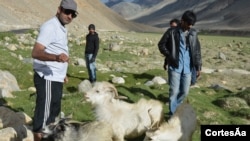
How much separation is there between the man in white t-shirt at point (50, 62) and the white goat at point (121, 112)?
1212 millimetres

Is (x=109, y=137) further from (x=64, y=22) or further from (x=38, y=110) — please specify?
(x=64, y=22)

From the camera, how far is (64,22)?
273 inches

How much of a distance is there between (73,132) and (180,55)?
13.8ft

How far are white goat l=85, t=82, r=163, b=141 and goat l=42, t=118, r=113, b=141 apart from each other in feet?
3.37

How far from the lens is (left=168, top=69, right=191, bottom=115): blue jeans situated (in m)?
10.4

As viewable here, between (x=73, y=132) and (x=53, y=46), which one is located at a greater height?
(x=53, y=46)

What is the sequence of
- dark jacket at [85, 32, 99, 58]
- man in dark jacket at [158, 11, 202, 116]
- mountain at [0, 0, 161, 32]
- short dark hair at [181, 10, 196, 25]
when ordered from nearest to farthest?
short dark hair at [181, 10, 196, 25] < man in dark jacket at [158, 11, 202, 116] < dark jacket at [85, 32, 99, 58] < mountain at [0, 0, 161, 32]

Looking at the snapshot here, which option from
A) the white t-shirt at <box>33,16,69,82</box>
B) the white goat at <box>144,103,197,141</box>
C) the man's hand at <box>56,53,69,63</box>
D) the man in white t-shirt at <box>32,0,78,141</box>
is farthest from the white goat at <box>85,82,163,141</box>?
the man's hand at <box>56,53,69,63</box>

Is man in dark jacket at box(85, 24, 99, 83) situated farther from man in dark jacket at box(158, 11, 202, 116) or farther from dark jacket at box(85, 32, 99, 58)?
man in dark jacket at box(158, 11, 202, 116)

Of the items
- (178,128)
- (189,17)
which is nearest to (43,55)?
(178,128)

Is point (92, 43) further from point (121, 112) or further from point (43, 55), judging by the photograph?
point (43, 55)

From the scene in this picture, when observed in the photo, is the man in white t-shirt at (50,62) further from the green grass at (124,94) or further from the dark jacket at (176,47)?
the dark jacket at (176,47)

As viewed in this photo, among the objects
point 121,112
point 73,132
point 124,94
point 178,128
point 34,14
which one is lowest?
point 124,94

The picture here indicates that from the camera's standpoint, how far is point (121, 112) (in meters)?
8.69
